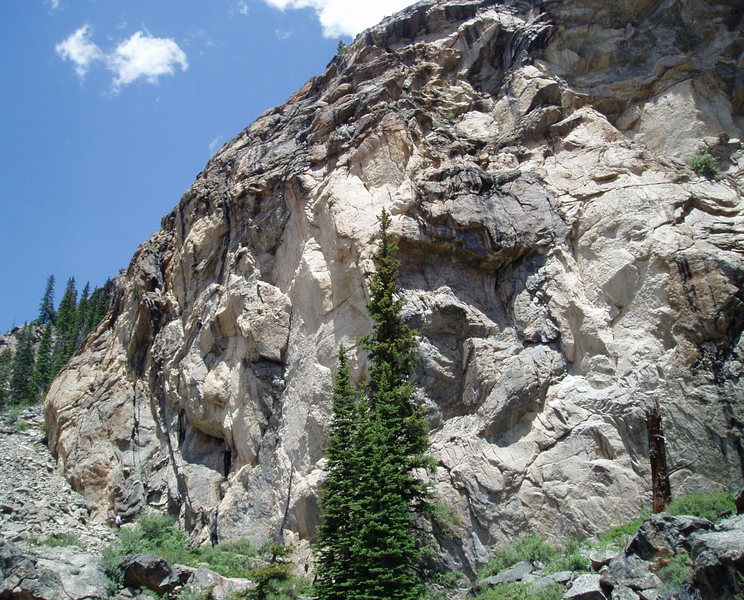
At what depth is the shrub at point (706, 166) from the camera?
24547mm

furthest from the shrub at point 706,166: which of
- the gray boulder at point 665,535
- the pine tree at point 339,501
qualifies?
the pine tree at point 339,501

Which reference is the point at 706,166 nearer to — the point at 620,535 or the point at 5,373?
the point at 620,535

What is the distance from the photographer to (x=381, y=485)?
60.7 feet

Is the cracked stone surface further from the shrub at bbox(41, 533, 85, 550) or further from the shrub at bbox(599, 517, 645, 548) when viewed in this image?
the shrub at bbox(599, 517, 645, 548)

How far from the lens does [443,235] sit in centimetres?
2486

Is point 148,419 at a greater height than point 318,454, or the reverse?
point 148,419

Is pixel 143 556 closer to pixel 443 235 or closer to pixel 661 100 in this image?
pixel 443 235

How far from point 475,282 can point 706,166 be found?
958cm

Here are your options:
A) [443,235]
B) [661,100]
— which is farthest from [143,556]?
[661,100]

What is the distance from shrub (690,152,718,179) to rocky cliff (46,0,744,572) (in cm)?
47

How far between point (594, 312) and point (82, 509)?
24073 millimetres

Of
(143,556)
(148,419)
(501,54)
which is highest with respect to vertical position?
(501,54)

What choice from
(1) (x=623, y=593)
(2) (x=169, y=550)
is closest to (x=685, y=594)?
(1) (x=623, y=593)

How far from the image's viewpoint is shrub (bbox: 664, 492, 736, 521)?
54.1 ft
